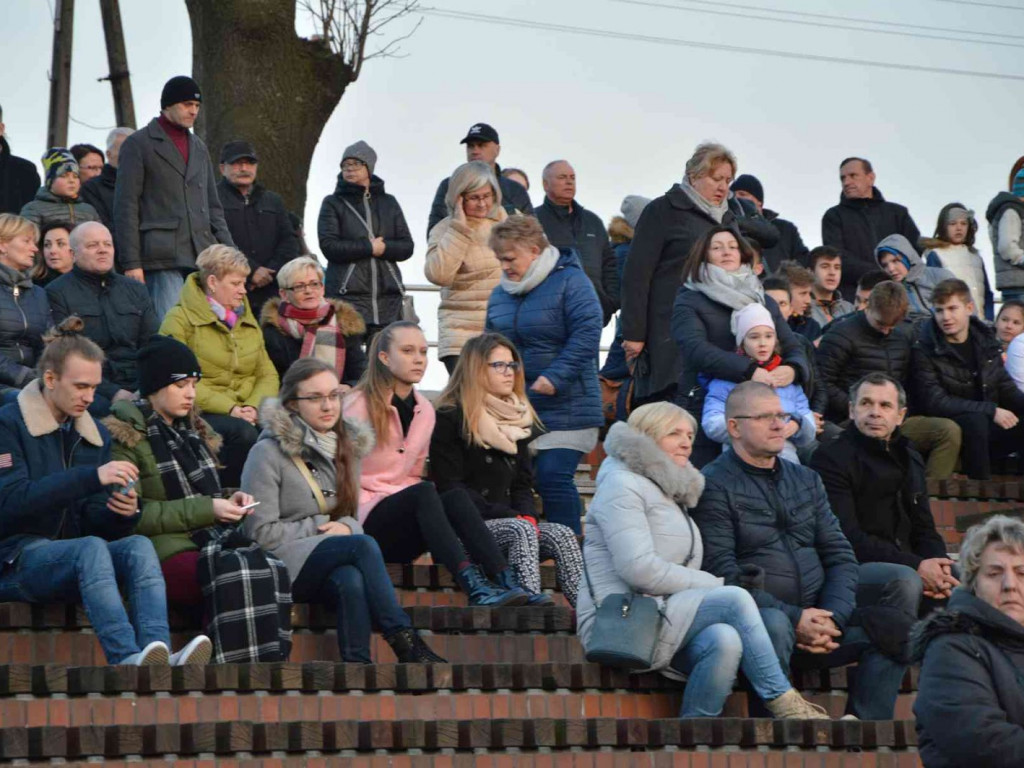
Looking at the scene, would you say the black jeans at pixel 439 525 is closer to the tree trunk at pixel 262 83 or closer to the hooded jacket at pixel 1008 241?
the hooded jacket at pixel 1008 241

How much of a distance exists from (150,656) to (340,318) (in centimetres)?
408

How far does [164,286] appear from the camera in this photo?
43.9 ft

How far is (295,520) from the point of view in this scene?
9867 mm

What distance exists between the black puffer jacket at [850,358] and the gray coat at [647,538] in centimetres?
401

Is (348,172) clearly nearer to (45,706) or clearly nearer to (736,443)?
(736,443)

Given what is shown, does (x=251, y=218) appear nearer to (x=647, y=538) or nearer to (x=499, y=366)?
(x=499, y=366)

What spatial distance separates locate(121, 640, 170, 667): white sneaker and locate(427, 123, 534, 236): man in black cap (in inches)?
228

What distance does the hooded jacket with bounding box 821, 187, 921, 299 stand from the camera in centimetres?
1684

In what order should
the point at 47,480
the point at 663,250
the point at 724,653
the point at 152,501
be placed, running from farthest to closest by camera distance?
the point at 663,250 < the point at 152,501 < the point at 724,653 < the point at 47,480

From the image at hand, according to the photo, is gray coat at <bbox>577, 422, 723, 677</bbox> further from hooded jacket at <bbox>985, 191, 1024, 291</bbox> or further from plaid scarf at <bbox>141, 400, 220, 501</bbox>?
hooded jacket at <bbox>985, 191, 1024, 291</bbox>

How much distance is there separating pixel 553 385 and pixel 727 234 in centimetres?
139

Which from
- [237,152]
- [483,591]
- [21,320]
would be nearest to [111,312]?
[21,320]

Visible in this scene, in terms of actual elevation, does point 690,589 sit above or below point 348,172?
below

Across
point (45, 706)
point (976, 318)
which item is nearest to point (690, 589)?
point (45, 706)
